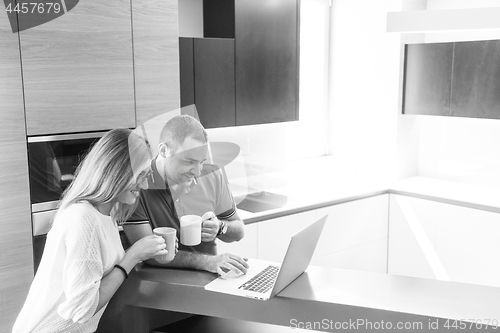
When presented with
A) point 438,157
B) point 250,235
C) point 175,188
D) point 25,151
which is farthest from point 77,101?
point 438,157

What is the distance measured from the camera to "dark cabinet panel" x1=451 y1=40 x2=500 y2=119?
3953 mm

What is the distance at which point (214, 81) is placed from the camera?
343 centimetres

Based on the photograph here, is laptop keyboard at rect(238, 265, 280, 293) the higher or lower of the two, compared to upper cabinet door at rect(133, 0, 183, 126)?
lower

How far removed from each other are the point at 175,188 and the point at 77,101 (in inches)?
29.1

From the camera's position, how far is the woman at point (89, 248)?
1.61m

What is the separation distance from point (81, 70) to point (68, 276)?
4.16 feet

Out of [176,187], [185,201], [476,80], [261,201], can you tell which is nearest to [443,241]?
[476,80]

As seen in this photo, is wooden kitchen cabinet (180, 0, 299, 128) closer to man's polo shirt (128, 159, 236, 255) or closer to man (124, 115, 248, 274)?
man's polo shirt (128, 159, 236, 255)

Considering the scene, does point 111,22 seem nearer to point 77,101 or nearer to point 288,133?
point 77,101

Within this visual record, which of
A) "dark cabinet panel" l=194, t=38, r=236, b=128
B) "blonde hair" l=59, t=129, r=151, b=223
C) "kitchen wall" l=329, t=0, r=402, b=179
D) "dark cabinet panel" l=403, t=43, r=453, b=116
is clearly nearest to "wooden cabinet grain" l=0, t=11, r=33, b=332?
"blonde hair" l=59, t=129, r=151, b=223

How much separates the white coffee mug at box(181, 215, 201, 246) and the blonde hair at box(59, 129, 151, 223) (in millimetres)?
323

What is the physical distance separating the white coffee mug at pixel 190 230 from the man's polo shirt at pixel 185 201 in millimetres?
171

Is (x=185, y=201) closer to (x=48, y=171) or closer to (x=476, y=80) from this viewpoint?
(x=48, y=171)

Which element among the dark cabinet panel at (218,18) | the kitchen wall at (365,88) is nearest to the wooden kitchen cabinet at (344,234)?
the kitchen wall at (365,88)
